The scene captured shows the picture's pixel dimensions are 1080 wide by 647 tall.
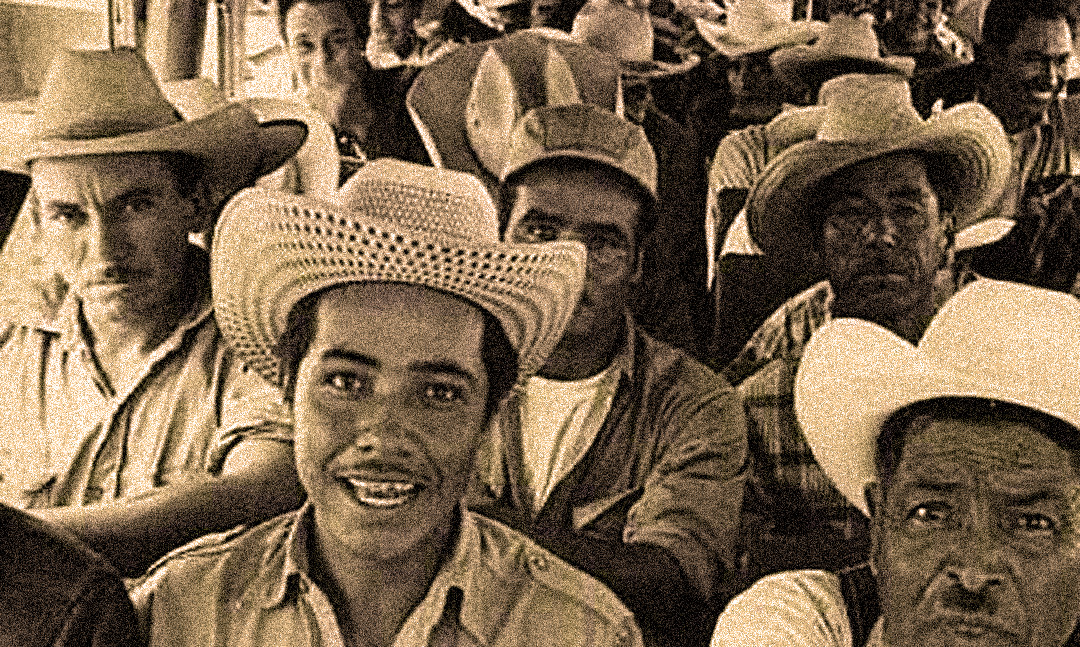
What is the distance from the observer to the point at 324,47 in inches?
153

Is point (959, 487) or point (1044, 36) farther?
point (1044, 36)

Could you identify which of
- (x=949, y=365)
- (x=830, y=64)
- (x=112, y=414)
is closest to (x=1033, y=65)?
(x=830, y=64)

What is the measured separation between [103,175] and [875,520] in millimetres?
1146

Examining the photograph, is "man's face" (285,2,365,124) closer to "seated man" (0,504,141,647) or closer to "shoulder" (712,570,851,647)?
"seated man" (0,504,141,647)

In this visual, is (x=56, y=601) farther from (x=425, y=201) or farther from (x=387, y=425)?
(x=425, y=201)

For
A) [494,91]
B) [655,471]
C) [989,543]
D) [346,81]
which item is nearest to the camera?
[989,543]

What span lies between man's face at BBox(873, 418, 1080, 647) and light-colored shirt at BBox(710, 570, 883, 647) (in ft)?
0.23

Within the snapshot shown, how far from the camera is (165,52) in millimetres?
3924

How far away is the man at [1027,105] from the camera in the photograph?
3.57 m

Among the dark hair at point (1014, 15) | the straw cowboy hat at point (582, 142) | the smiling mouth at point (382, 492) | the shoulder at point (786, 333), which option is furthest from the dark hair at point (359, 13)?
the smiling mouth at point (382, 492)

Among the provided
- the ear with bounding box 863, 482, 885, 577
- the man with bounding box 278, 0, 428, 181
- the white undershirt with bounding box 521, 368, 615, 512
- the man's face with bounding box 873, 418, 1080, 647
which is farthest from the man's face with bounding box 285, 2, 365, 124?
the man's face with bounding box 873, 418, 1080, 647

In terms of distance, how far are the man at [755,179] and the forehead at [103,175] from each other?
2.50 feet

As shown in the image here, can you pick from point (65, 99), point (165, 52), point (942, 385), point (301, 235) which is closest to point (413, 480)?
point (301, 235)

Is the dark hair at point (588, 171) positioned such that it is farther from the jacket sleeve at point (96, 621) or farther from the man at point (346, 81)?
the jacket sleeve at point (96, 621)
